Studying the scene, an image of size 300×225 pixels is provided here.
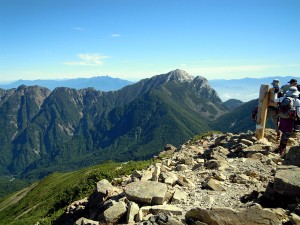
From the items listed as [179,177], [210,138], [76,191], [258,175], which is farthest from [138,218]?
[210,138]

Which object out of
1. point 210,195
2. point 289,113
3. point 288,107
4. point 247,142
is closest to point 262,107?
point 247,142

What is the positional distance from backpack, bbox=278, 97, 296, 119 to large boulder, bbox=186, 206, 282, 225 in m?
10.5

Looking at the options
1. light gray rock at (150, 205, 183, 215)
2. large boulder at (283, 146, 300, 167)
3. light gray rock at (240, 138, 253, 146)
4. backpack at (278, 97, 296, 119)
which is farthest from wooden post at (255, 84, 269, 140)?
light gray rock at (150, 205, 183, 215)

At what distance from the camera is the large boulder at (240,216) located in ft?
34.6

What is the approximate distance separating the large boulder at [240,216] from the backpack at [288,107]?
34.4 ft

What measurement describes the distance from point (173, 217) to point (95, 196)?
640cm

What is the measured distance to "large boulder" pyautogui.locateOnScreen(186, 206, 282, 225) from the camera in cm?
1054

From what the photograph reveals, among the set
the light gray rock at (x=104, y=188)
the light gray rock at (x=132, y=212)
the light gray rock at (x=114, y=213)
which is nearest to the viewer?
the light gray rock at (x=132, y=212)

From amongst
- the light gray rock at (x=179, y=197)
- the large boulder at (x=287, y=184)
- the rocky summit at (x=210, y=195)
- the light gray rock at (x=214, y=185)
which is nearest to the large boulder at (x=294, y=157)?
the rocky summit at (x=210, y=195)

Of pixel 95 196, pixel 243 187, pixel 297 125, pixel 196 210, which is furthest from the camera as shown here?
pixel 297 125

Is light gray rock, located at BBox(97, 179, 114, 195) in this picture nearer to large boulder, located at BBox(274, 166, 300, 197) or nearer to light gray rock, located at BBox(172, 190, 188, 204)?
light gray rock, located at BBox(172, 190, 188, 204)

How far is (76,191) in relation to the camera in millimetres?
26703

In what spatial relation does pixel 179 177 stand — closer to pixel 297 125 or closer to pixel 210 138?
pixel 297 125

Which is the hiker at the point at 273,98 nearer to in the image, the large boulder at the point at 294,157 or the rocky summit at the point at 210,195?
the rocky summit at the point at 210,195
